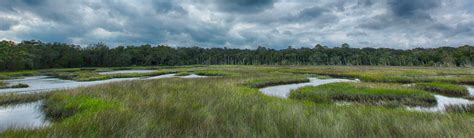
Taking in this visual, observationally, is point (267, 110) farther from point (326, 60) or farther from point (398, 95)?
point (326, 60)

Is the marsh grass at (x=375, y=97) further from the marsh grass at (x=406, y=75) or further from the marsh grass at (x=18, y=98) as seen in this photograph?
the marsh grass at (x=18, y=98)

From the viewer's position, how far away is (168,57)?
393ft

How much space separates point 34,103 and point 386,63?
458 ft

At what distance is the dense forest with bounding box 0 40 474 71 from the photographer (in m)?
68.2

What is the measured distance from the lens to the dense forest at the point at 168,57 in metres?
68.2

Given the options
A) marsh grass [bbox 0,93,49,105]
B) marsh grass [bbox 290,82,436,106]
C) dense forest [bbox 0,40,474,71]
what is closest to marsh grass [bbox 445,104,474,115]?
marsh grass [bbox 290,82,436,106]

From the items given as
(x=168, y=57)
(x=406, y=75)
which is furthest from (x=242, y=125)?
(x=168, y=57)

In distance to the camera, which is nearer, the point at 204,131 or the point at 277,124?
the point at 204,131

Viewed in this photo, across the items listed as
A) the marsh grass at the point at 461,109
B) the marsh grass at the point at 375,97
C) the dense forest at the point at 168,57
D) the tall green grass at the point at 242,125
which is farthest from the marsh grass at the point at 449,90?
the dense forest at the point at 168,57

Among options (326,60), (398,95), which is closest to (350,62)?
(326,60)

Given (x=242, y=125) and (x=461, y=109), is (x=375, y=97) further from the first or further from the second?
(x=242, y=125)

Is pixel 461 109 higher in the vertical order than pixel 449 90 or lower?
higher

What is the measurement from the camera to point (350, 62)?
130750 millimetres

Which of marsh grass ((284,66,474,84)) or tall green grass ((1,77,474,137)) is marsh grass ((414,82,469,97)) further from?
tall green grass ((1,77,474,137))
